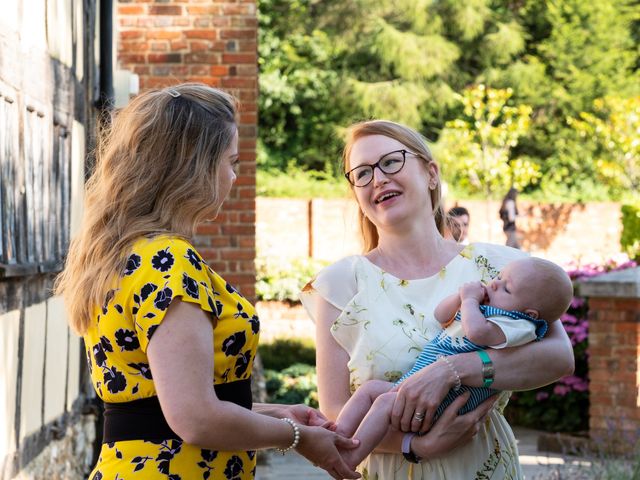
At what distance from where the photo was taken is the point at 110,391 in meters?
2.51

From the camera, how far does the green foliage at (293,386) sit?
11680mm

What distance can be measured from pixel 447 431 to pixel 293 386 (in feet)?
30.7

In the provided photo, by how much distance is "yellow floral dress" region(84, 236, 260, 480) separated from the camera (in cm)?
241

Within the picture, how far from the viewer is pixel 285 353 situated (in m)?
15.6

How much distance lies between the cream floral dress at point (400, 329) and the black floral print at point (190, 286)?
2.58 ft

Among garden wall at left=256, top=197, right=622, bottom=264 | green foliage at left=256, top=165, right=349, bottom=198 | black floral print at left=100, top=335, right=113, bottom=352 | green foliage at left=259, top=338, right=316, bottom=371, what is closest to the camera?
black floral print at left=100, top=335, right=113, bottom=352

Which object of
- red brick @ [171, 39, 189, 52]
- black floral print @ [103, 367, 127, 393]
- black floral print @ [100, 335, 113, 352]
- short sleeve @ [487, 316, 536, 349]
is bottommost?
black floral print @ [103, 367, 127, 393]

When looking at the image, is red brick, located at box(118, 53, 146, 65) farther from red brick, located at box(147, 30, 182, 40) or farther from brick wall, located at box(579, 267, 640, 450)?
brick wall, located at box(579, 267, 640, 450)

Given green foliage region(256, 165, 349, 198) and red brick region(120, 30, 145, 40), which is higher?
red brick region(120, 30, 145, 40)

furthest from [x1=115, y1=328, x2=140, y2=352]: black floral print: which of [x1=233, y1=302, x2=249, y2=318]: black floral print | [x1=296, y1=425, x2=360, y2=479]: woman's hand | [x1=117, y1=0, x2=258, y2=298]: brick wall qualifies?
[x1=117, y1=0, x2=258, y2=298]: brick wall

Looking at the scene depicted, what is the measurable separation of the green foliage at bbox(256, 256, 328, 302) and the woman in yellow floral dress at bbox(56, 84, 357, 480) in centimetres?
1513

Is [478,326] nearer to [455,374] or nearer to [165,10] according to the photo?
[455,374]

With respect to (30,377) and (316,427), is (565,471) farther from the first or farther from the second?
(316,427)

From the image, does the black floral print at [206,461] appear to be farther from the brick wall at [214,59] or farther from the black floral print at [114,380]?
the brick wall at [214,59]
